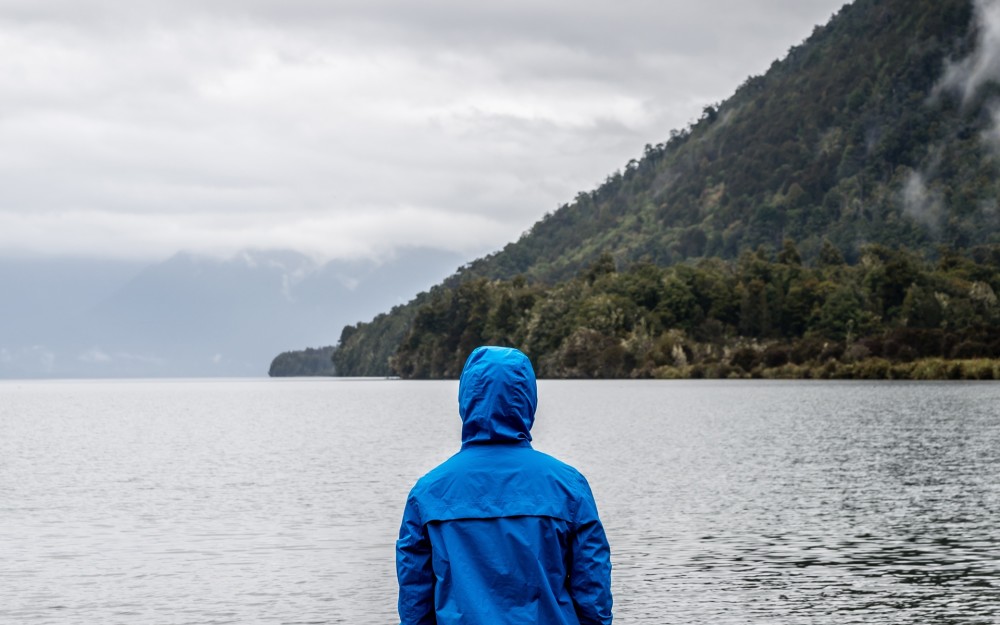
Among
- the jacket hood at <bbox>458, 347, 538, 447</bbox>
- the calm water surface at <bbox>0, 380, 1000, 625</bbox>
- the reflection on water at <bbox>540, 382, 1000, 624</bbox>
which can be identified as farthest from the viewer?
the calm water surface at <bbox>0, 380, 1000, 625</bbox>

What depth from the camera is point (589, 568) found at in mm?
7680

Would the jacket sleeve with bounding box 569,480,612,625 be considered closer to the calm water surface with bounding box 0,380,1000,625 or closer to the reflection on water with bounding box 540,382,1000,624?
the calm water surface with bounding box 0,380,1000,625

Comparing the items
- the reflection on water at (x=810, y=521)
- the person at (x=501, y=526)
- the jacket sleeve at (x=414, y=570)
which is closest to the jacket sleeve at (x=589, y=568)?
the person at (x=501, y=526)

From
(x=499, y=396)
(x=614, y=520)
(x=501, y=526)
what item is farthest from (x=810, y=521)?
(x=499, y=396)

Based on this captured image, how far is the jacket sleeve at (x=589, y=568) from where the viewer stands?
764cm

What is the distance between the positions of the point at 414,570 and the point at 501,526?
0.59m

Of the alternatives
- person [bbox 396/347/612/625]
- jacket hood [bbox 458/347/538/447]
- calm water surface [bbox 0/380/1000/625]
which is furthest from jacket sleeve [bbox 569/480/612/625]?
calm water surface [bbox 0/380/1000/625]

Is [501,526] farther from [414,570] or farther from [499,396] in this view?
[499,396]

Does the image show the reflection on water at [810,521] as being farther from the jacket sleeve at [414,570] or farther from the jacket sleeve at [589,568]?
the jacket sleeve at [414,570]

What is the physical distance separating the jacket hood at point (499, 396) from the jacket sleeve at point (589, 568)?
559mm

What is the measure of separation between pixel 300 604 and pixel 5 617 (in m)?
6.10

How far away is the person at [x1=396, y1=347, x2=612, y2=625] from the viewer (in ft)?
25.0

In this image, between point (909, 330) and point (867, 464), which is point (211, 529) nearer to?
point (867, 464)

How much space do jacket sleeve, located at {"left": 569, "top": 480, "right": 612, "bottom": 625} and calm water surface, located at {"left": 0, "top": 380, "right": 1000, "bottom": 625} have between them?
18741 mm
